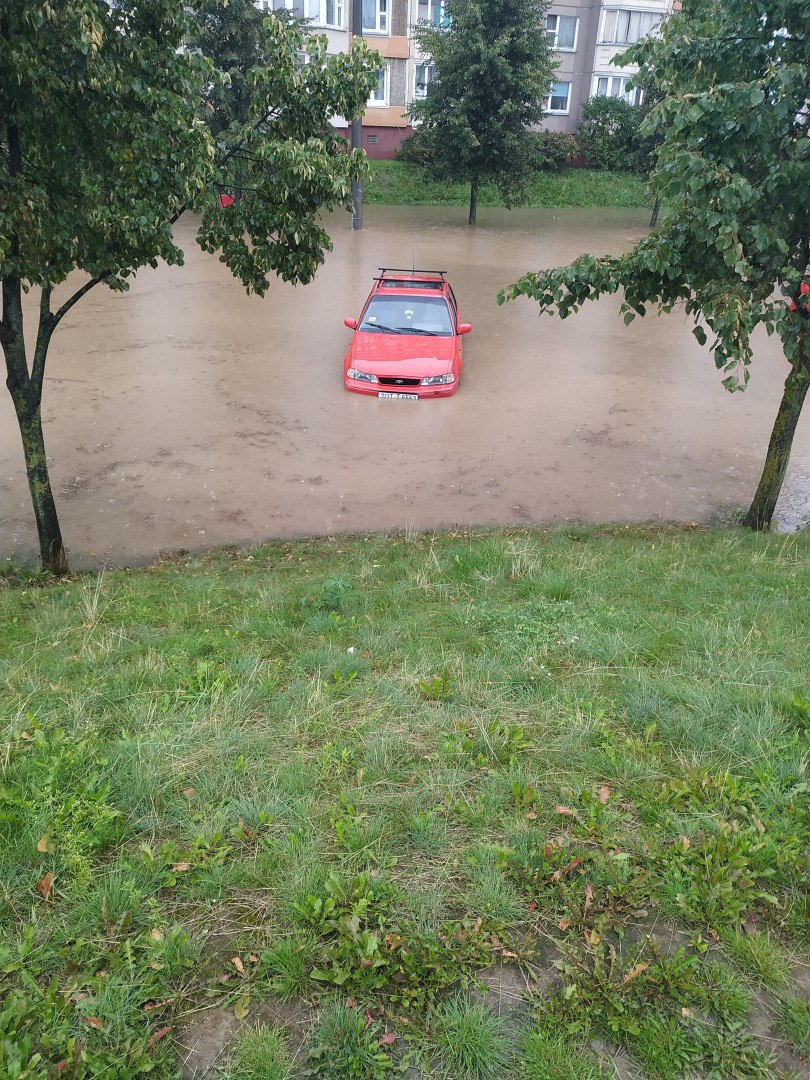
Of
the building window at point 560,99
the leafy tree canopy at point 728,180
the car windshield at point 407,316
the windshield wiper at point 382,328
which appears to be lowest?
the windshield wiper at point 382,328

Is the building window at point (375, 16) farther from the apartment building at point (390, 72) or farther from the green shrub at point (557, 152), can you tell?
the green shrub at point (557, 152)

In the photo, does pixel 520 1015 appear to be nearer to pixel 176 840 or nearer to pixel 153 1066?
pixel 153 1066

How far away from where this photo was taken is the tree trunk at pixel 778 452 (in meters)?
8.15

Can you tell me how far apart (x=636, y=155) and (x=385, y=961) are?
30.4 meters

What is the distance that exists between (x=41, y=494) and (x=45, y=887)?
5443 mm

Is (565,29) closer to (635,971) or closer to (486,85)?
(486,85)

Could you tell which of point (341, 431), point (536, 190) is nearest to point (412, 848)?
point (341, 431)

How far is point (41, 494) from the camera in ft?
24.7

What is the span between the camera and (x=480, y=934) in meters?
2.75

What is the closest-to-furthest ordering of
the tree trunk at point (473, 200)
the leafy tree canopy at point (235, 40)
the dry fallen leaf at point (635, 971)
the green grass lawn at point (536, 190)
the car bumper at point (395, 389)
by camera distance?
the dry fallen leaf at point (635, 971), the car bumper at point (395, 389), the leafy tree canopy at point (235, 40), the tree trunk at point (473, 200), the green grass lawn at point (536, 190)

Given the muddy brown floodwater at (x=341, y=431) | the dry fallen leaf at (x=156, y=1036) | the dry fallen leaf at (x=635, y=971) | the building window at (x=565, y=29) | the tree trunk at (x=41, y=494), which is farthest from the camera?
the building window at (x=565, y=29)

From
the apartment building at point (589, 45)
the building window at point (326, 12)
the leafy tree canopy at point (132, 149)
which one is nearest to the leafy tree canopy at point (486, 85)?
the building window at point (326, 12)

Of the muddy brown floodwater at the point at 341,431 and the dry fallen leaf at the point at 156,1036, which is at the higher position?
the dry fallen leaf at the point at 156,1036

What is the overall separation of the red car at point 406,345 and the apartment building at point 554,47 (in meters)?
25.7
